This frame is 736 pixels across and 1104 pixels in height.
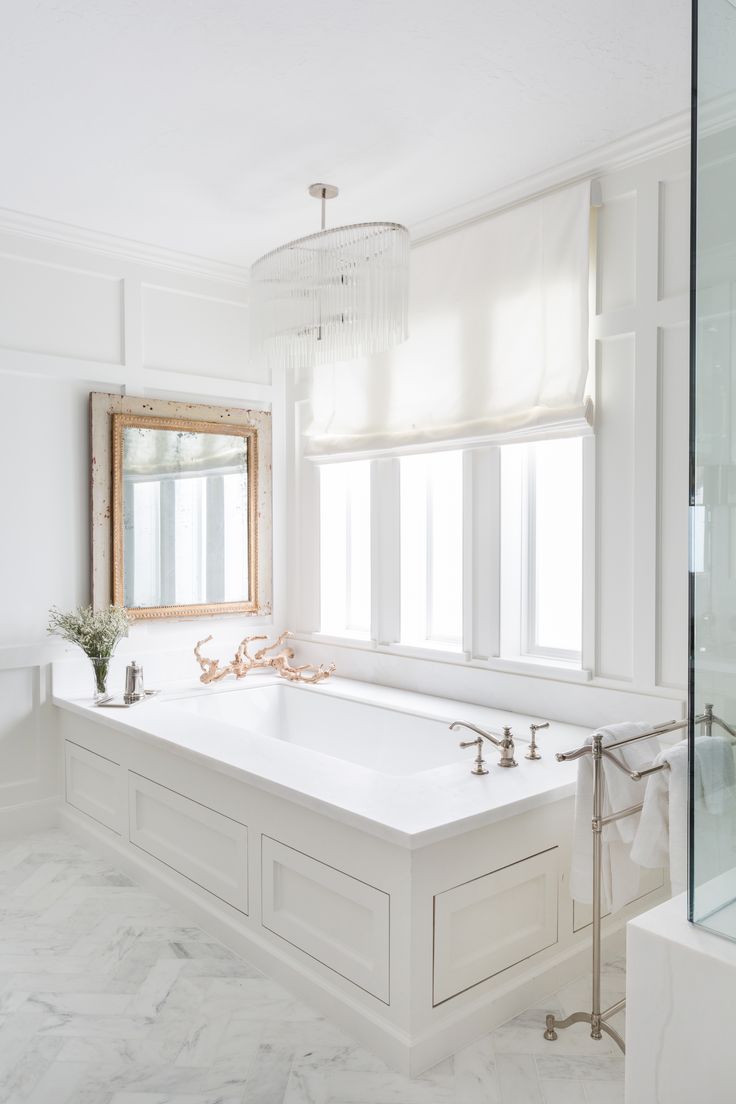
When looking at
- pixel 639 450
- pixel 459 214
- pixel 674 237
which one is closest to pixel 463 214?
pixel 459 214

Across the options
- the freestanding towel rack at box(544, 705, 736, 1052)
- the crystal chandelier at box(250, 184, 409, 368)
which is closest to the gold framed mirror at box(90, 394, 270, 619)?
the crystal chandelier at box(250, 184, 409, 368)

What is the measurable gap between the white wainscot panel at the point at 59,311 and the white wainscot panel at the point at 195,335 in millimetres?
163

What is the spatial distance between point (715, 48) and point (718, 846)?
4.33 ft

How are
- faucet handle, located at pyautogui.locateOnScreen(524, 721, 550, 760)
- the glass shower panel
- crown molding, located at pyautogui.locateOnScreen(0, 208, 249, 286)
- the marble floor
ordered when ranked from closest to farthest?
the glass shower panel, the marble floor, faucet handle, located at pyautogui.locateOnScreen(524, 721, 550, 760), crown molding, located at pyautogui.locateOnScreen(0, 208, 249, 286)

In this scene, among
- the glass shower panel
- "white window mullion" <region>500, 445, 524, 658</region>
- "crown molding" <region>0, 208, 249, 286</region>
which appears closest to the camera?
the glass shower panel

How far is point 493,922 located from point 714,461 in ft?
4.48

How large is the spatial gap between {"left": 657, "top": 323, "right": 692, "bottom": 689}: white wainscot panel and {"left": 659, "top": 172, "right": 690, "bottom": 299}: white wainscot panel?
5.8 inches

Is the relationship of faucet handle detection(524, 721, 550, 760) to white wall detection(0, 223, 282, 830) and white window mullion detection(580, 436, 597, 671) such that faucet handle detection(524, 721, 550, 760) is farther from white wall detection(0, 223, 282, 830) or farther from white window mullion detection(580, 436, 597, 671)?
white wall detection(0, 223, 282, 830)

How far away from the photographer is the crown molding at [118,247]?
3301 mm

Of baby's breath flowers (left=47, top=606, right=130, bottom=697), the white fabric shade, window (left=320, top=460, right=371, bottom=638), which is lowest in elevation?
baby's breath flowers (left=47, top=606, right=130, bottom=697)

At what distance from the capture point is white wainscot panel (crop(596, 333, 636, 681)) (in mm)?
2754

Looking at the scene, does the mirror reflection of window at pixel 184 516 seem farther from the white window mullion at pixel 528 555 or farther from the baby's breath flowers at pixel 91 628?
the white window mullion at pixel 528 555

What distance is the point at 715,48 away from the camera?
129 centimetres

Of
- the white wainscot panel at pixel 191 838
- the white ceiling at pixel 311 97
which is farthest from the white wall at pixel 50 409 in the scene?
the white wainscot panel at pixel 191 838
